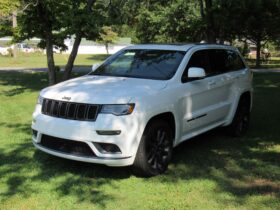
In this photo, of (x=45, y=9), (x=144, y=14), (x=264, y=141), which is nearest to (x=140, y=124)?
(x=264, y=141)

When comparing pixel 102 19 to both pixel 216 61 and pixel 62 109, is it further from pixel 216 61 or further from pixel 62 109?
pixel 62 109

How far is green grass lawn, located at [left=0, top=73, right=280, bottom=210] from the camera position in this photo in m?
5.06

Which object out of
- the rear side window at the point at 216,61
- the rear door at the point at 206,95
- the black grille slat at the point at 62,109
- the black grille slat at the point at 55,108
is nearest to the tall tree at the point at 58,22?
the rear side window at the point at 216,61

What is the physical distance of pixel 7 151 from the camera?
23.2ft

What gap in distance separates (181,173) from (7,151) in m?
2.77

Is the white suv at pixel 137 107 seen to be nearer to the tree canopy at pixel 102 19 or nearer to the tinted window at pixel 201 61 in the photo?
the tinted window at pixel 201 61

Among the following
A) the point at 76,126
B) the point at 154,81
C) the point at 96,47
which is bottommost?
the point at 96,47

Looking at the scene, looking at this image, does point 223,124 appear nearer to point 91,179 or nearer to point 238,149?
point 238,149

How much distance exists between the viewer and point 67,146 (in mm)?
5695

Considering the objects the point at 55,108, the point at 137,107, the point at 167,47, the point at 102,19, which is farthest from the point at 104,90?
the point at 102,19

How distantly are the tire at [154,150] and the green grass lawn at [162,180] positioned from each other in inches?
5.3

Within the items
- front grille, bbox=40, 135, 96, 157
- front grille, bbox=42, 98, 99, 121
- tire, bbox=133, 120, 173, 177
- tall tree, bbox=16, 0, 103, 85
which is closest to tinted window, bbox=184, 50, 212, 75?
tire, bbox=133, 120, 173, 177

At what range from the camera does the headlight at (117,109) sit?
5414 millimetres

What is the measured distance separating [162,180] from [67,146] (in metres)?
1.25
